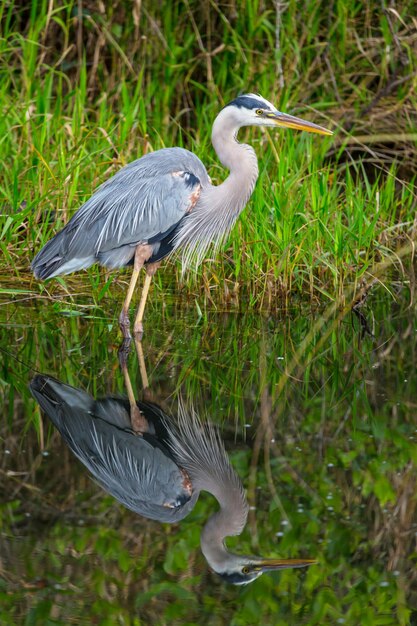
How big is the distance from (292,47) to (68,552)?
533 centimetres

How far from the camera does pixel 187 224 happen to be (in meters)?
6.23

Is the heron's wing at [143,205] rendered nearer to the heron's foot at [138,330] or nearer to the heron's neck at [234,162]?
the heron's neck at [234,162]

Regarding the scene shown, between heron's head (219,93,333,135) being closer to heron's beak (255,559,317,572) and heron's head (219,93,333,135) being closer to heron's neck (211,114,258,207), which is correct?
heron's neck (211,114,258,207)

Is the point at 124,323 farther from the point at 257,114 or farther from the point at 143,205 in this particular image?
the point at 257,114

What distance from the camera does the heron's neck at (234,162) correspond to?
6.05 meters

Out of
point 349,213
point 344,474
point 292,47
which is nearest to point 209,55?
point 292,47

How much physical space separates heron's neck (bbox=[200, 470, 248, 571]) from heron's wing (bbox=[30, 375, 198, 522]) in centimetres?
11

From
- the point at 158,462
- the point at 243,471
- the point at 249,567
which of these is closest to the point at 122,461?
the point at 158,462

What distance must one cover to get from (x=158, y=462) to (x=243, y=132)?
13.1 feet

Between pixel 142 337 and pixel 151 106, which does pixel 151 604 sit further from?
pixel 151 106

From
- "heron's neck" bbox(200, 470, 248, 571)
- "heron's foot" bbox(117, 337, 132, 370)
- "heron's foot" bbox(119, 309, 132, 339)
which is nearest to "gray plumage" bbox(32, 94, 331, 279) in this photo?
"heron's foot" bbox(119, 309, 132, 339)

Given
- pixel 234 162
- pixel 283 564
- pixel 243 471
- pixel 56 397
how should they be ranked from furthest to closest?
pixel 234 162
pixel 56 397
pixel 243 471
pixel 283 564

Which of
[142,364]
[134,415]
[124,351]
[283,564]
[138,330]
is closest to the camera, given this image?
[283,564]

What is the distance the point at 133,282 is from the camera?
237 inches
